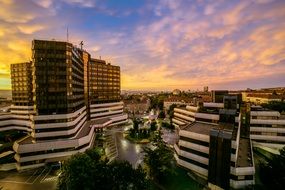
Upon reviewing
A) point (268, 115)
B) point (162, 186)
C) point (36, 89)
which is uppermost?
point (36, 89)

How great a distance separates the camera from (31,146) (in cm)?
5150

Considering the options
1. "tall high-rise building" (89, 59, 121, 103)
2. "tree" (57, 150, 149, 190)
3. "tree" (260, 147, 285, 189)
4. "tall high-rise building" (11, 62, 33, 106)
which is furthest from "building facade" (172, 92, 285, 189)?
"tall high-rise building" (11, 62, 33, 106)

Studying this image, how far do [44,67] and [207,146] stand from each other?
167 feet

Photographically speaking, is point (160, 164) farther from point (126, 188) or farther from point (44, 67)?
point (44, 67)

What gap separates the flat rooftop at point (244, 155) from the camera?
139 ft

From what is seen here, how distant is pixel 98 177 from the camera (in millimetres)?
31422

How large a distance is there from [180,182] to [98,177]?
22327mm

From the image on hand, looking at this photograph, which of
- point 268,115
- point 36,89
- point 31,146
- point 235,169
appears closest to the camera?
point 235,169

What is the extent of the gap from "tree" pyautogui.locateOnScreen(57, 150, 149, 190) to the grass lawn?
13503 millimetres

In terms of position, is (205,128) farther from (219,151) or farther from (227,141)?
(227,141)

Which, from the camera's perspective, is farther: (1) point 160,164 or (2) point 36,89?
(2) point 36,89

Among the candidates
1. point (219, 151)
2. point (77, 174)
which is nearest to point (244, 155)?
point (219, 151)

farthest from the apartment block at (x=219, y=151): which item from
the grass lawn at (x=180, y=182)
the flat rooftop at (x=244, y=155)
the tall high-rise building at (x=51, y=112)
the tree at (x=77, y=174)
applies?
the tall high-rise building at (x=51, y=112)

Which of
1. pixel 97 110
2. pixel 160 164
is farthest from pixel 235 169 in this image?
pixel 97 110
